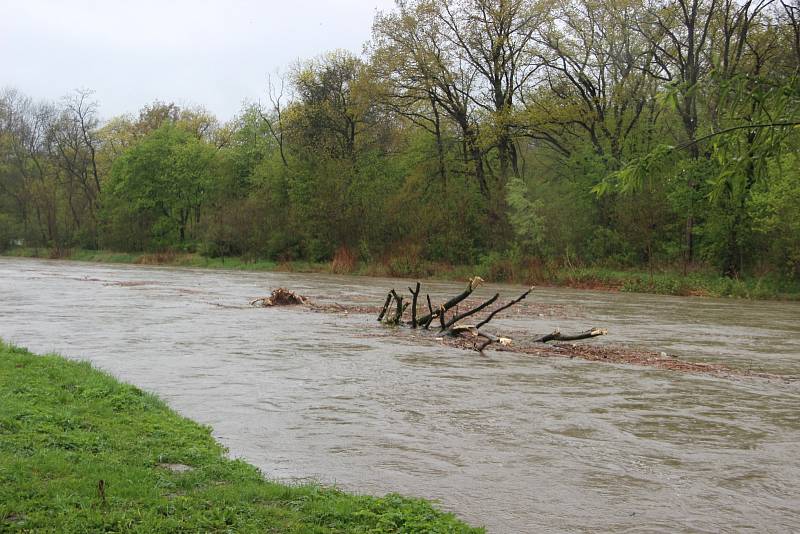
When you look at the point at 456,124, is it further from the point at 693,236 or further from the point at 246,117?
the point at 246,117

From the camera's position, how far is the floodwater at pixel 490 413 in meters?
7.22

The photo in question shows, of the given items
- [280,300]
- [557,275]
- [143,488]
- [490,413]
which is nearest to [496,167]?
[557,275]

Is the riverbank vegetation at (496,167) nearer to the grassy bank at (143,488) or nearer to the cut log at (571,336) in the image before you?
the cut log at (571,336)

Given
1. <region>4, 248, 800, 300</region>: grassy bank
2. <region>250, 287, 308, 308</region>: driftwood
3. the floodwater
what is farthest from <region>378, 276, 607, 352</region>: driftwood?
<region>4, 248, 800, 300</region>: grassy bank

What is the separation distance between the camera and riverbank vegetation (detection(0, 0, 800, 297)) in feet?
123

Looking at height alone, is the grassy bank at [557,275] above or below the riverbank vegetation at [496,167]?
below

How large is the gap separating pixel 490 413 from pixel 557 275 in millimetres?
32666

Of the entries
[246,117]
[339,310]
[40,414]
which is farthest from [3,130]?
[40,414]

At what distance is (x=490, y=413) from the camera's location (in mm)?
10797

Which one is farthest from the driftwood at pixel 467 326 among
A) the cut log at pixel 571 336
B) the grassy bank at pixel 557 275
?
the grassy bank at pixel 557 275

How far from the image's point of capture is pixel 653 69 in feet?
145

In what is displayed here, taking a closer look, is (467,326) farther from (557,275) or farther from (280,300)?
(557,275)

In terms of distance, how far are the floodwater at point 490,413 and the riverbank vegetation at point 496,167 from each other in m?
12.8

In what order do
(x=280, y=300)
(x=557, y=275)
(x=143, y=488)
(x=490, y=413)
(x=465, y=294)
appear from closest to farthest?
1. (x=143, y=488)
2. (x=490, y=413)
3. (x=465, y=294)
4. (x=280, y=300)
5. (x=557, y=275)
